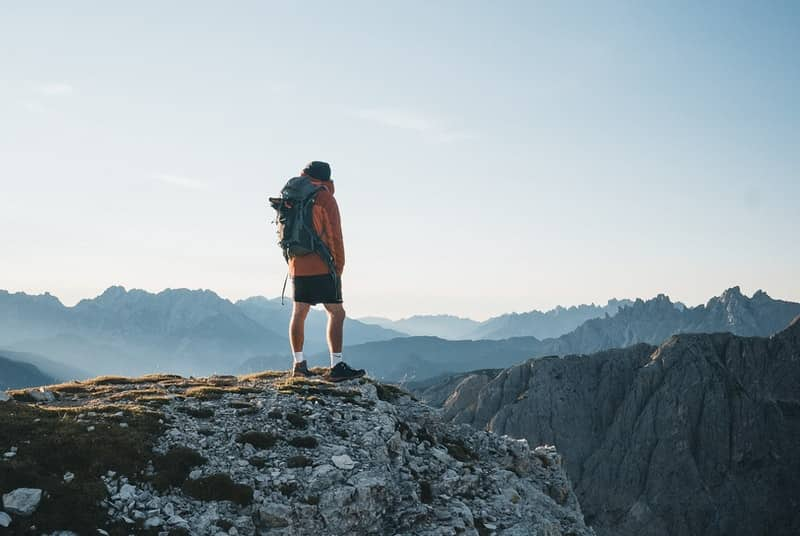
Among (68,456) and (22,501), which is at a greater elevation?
(68,456)

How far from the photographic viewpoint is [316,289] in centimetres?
1912

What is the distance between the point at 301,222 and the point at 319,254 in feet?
3.91

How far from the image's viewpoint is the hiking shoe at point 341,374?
20297 mm

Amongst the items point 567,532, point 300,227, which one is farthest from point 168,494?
point 567,532

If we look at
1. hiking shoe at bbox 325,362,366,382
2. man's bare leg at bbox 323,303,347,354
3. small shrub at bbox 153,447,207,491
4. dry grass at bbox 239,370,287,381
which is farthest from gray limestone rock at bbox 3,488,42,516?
dry grass at bbox 239,370,287,381

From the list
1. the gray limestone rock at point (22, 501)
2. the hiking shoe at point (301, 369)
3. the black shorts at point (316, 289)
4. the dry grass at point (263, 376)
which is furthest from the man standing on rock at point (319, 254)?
the gray limestone rock at point (22, 501)

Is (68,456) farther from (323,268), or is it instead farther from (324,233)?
(324,233)

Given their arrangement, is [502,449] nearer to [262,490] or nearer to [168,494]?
[262,490]

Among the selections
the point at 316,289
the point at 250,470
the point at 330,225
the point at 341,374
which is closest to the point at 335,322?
the point at 316,289

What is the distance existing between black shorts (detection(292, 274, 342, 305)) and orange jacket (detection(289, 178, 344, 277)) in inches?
7.6

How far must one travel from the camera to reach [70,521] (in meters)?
10.6

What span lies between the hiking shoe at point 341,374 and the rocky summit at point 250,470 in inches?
24.4

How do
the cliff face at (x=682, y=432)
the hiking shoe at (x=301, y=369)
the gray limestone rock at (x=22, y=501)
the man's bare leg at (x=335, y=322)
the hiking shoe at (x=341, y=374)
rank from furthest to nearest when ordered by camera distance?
1. the cliff face at (x=682, y=432)
2. the hiking shoe at (x=301, y=369)
3. the hiking shoe at (x=341, y=374)
4. the man's bare leg at (x=335, y=322)
5. the gray limestone rock at (x=22, y=501)

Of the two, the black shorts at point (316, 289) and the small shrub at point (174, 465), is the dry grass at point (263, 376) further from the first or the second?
the small shrub at point (174, 465)
